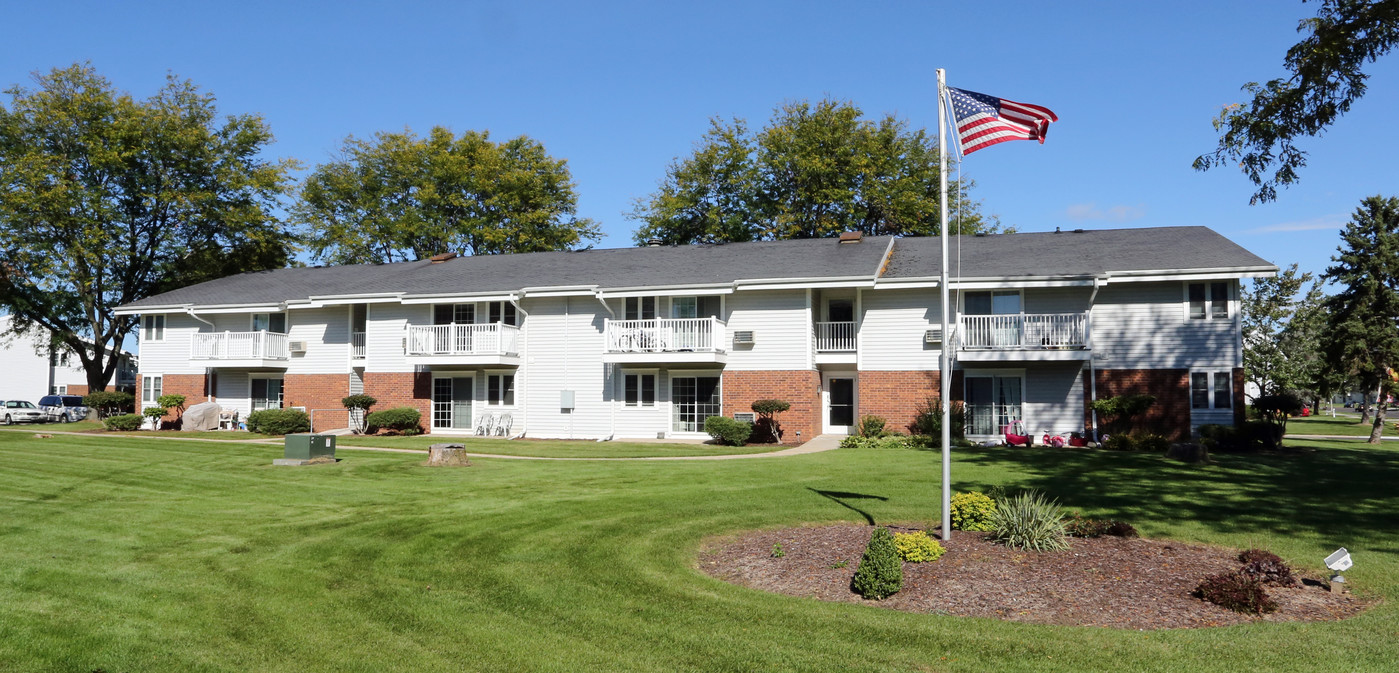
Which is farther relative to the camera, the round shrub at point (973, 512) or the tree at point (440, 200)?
the tree at point (440, 200)

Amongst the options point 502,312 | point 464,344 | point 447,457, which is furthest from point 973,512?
point 502,312

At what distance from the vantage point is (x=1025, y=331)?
2508 centimetres

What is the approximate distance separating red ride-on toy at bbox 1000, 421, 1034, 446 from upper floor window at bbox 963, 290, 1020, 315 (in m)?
3.35

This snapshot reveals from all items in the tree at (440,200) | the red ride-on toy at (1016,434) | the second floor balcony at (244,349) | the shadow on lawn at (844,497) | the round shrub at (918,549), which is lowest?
the shadow on lawn at (844,497)

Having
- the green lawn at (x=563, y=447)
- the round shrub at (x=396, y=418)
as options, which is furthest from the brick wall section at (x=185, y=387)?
the green lawn at (x=563, y=447)

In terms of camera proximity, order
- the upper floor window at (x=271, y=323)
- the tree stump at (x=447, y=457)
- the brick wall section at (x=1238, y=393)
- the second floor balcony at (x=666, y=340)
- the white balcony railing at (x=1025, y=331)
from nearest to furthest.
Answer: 1. the tree stump at (x=447, y=457)
2. the brick wall section at (x=1238, y=393)
3. the white balcony railing at (x=1025, y=331)
4. the second floor balcony at (x=666, y=340)
5. the upper floor window at (x=271, y=323)

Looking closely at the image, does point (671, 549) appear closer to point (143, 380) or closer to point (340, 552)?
point (340, 552)

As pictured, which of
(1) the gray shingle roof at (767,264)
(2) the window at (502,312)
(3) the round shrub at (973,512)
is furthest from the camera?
(2) the window at (502,312)

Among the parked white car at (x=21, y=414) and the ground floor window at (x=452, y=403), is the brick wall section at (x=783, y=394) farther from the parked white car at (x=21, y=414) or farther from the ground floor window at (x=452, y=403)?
the parked white car at (x=21, y=414)

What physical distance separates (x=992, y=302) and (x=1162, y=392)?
5.33 metres

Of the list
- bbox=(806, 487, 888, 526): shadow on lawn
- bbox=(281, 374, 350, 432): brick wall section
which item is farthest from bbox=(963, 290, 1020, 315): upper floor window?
bbox=(281, 374, 350, 432): brick wall section

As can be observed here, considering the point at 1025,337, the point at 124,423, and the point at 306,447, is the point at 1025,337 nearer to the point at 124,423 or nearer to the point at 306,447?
the point at 306,447

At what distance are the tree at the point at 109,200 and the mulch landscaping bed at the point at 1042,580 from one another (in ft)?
127

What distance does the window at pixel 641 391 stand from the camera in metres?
28.2
